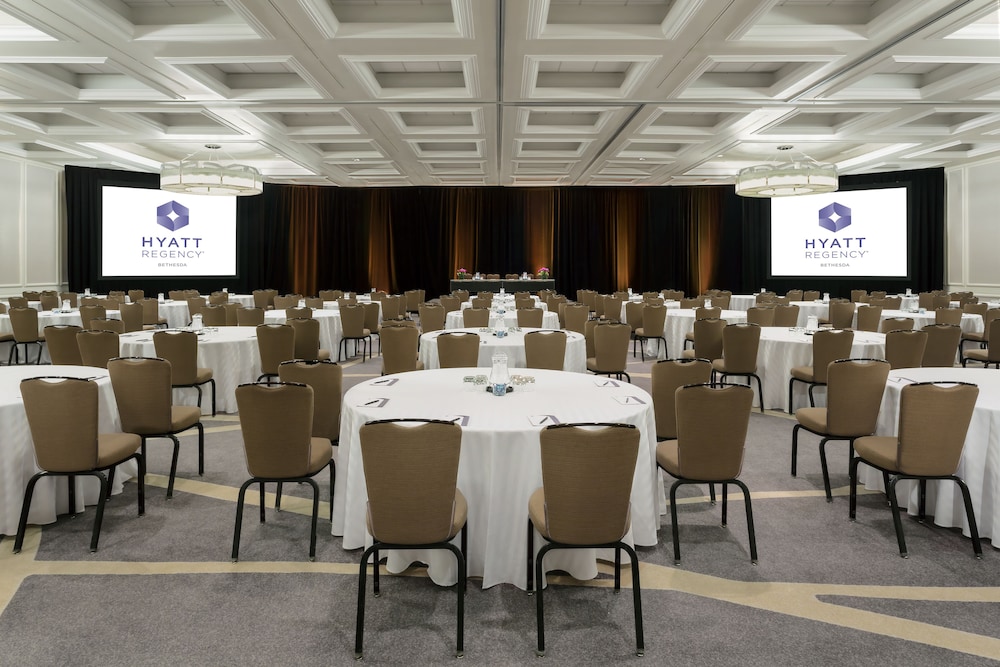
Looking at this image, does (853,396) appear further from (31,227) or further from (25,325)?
(31,227)

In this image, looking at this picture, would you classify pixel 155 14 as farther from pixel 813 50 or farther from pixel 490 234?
pixel 490 234

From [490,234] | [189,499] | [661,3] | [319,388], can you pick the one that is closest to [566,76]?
[661,3]

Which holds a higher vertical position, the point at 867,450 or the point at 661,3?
the point at 661,3

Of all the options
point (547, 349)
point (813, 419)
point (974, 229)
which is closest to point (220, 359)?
point (547, 349)

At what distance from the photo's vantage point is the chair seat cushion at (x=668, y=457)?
338 cm

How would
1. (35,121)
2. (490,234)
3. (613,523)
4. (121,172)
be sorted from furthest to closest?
(490,234)
(121,172)
(35,121)
(613,523)

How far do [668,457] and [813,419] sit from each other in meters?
1.49

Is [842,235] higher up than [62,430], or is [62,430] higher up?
[842,235]

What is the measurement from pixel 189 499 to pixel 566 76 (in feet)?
24.7

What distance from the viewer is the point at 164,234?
16391mm

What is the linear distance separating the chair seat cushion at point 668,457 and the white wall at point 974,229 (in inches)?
549

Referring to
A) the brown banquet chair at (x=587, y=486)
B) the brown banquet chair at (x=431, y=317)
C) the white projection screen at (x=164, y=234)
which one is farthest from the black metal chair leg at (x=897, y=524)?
the white projection screen at (x=164, y=234)

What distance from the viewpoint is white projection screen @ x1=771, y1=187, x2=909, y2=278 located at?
1560 cm

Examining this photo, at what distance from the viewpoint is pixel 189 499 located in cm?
424
